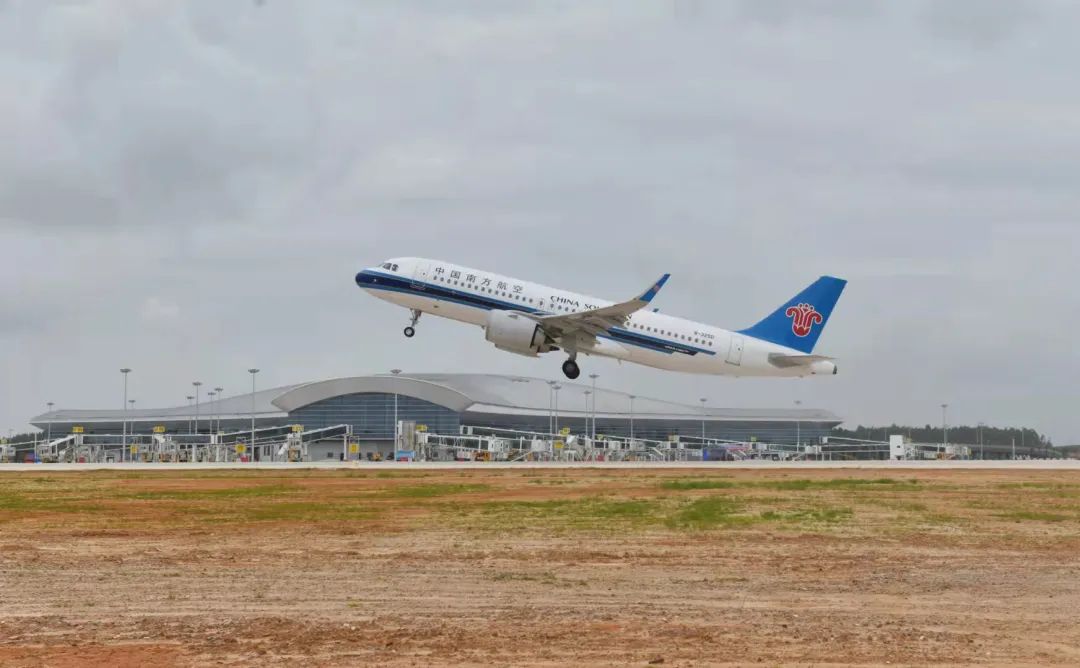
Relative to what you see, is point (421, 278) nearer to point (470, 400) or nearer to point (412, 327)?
point (412, 327)

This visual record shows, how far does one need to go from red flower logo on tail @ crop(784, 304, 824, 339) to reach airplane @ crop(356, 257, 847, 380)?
0.06 meters

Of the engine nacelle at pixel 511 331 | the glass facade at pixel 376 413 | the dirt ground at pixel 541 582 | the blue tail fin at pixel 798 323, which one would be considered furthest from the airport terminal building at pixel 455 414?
the dirt ground at pixel 541 582

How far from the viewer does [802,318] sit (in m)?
78.3

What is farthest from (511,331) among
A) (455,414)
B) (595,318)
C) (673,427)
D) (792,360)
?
(673,427)

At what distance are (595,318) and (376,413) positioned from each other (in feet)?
344

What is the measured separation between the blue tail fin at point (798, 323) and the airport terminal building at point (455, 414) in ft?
273

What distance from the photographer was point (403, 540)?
97.9ft

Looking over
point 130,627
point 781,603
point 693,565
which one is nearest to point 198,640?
point 130,627

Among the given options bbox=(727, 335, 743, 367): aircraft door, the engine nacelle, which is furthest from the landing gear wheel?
bbox=(727, 335, 743, 367): aircraft door

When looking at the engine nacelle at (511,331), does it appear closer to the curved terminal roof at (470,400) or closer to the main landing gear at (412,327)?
the main landing gear at (412,327)

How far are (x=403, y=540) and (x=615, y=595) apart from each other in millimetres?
10122

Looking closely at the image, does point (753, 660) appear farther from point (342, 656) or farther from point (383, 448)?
point (383, 448)

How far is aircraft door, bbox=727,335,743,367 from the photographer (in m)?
76.1

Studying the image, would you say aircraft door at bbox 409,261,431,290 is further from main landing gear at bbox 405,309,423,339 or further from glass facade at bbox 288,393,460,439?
glass facade at bbox 288,393,460,439
